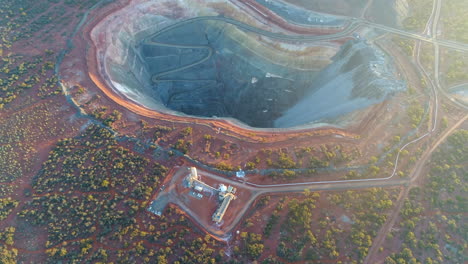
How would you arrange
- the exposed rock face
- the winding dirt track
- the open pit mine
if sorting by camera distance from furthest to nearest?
1. the open pit mine
2. the exposed rock face
3. the winding dirt track

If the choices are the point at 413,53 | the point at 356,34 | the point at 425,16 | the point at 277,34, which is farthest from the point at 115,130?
the point at 425,16

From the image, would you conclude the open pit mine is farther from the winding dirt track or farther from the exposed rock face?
the winding dirt track

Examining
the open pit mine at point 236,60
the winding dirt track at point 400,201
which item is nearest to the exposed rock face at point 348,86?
the open pit mine at point 236,60

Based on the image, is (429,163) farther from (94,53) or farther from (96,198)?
(94,53)

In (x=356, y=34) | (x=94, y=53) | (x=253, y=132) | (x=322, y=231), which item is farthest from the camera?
(x=356, y=34)

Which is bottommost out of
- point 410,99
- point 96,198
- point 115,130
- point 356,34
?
point 96,198

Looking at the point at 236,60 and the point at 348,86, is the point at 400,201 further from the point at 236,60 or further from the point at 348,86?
the point at 236,60

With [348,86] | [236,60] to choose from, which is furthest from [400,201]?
[236,60]

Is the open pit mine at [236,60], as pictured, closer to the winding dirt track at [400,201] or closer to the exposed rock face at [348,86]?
the exposed rock face at [348,86]

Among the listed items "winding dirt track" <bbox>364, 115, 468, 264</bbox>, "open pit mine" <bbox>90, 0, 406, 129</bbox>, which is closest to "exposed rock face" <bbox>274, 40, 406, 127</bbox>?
"open pit mine" <bbox>90, 0, 406, 129</bbox>
